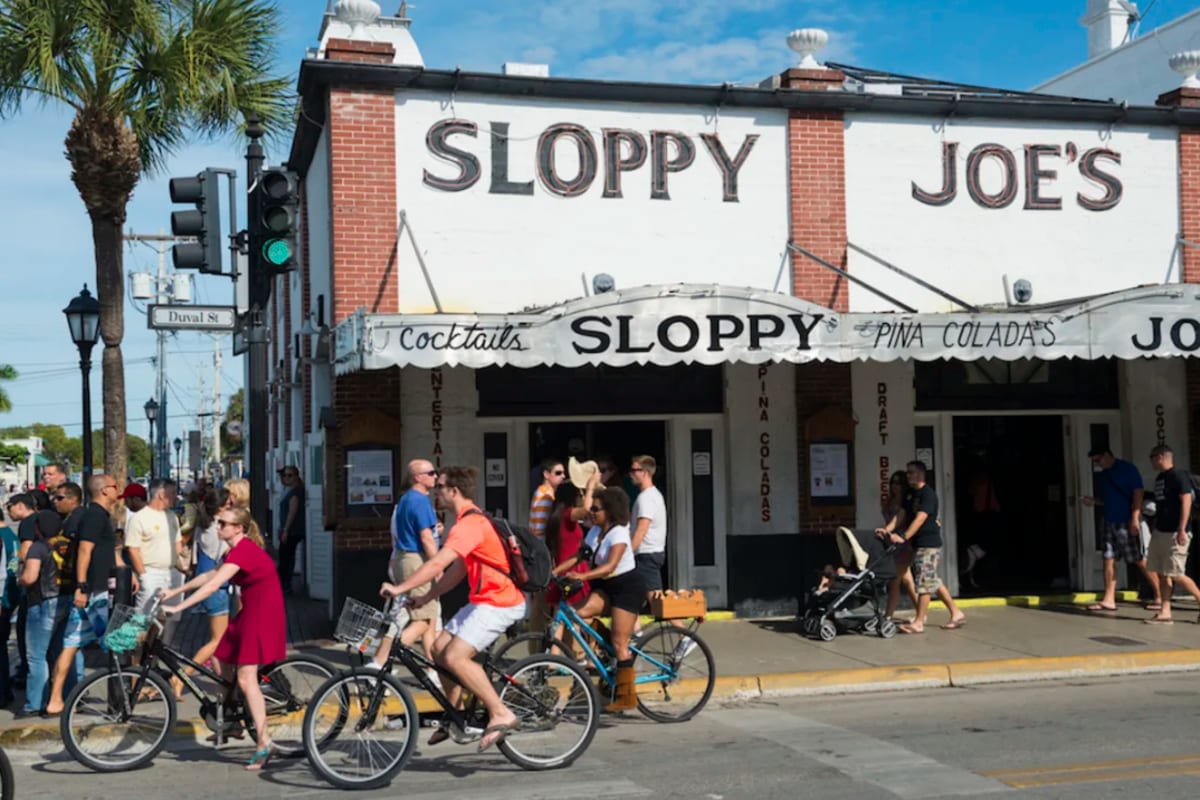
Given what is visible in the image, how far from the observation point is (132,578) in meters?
11.2

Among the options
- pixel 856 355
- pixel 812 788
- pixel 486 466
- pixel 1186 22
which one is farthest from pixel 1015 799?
pixel 1186 22

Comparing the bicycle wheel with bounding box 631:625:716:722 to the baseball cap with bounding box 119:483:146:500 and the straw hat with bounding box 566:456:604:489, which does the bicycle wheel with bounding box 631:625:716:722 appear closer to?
the straw hat with bounding box 566:456:604:489

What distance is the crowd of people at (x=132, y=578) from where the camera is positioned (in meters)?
7.98

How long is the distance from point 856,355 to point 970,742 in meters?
4.94

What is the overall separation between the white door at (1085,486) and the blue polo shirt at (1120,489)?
156 centimetres

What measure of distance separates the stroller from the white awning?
1.90m

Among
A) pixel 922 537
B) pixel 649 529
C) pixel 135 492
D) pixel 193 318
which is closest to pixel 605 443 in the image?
pixel 922 537

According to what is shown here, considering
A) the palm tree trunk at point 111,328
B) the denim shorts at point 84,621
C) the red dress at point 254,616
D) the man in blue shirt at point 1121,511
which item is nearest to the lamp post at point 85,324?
the palm tree trunk at point 111,328

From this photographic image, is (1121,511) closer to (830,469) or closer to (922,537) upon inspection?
(922,537)

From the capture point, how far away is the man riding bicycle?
7.59m

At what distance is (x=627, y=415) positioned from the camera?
14289 mm

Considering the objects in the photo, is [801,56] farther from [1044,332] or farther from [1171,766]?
[1171,766]

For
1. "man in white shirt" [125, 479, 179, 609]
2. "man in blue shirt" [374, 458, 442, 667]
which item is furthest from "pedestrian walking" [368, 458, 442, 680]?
"man in white shirt" [125, 479, 179, 609]

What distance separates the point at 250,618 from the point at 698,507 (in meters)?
Result: 7.44
